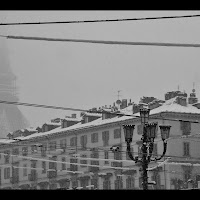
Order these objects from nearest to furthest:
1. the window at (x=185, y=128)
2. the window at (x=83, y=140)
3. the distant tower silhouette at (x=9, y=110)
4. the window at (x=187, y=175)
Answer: the window at (x=187, y=175)
the window at (x=185, y=128)
the window at (x=83, y=140)
the distant tower silhouette at (x=9, y=110)

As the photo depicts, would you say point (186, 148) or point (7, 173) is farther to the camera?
point (7, 173)

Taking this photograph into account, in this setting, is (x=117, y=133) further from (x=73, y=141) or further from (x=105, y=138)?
(x=73, y=141)

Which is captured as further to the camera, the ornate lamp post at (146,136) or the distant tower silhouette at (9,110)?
the distant tower silhouette at (9,110)

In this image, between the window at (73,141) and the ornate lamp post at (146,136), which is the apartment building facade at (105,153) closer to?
the window at (73,141)

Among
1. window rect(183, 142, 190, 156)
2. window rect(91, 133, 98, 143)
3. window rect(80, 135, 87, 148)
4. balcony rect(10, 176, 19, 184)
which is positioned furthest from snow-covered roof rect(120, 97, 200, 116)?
balcony rect(10, 176, 19, 184)

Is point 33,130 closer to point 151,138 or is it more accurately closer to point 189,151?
point 189,151

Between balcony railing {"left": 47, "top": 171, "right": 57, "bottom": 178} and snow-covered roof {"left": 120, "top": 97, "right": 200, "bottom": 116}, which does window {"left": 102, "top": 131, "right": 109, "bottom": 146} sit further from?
balcony railing {"left": 47, "top": 171, "right": 57, "bottom": 178}

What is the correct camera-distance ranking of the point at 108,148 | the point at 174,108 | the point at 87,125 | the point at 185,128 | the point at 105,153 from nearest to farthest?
the point at 185,128 < the point at 174,108 < the point at 108,148 < the point at 105,153 < the point at 87,125

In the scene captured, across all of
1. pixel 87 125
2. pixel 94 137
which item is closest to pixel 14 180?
pixel 87 125

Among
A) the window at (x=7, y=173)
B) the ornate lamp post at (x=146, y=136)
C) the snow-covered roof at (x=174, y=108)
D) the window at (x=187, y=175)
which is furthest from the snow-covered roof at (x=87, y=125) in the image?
the ornate lamp post at (x=146, y=136)

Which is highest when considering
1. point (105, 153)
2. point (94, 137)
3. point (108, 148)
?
point (94, 137)

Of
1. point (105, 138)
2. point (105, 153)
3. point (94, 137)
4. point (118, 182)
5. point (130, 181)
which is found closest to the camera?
point (130, 181)

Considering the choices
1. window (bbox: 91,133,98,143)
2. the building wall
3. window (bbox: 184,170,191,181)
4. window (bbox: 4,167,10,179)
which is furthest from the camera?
window (bbox: 4,167,10,179)
